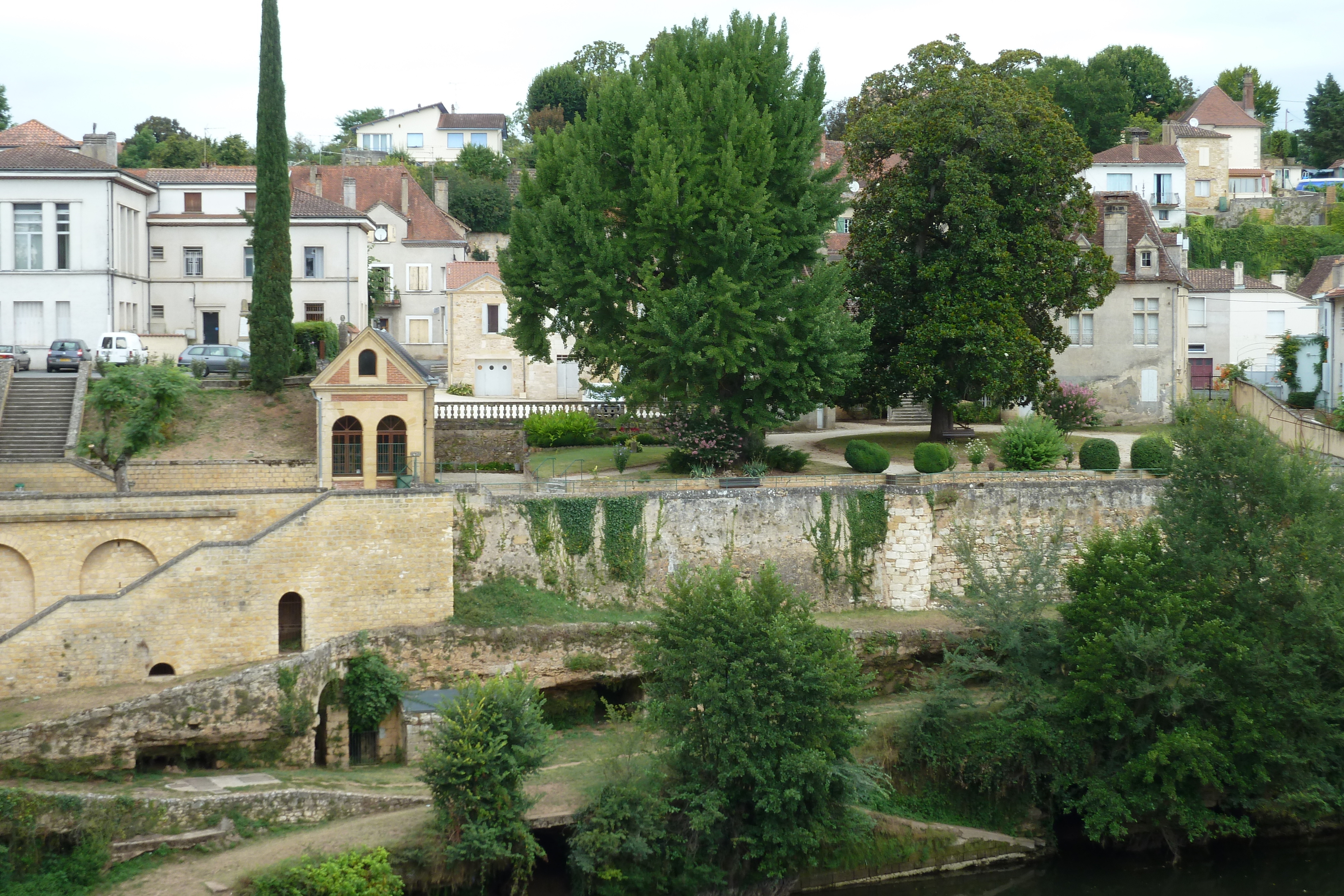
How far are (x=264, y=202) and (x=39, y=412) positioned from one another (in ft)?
26.9

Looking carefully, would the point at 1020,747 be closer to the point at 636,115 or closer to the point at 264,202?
the point at 636,115

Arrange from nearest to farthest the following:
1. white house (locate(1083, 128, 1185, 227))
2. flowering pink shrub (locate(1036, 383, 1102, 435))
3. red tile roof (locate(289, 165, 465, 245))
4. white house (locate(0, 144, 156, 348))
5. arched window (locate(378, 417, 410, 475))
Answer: arched window (locate(378, 417, 410, 475))
flowering pink shrub (locate(1036, 383, 1102, 435))
white house (locate(0, 144, 156, 348))
red tile roof (locate(289, 165, 465, 245))
white house (locate(1083, 128, 1185, 227))

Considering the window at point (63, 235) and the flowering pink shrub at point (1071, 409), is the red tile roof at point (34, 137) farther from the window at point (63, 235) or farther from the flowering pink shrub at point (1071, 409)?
the flowering pink shrub at point (1071, 409)

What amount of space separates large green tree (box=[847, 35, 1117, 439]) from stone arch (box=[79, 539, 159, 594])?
19058mm

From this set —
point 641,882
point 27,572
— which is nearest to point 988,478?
point 641,882

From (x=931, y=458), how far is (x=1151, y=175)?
3882 centimetres

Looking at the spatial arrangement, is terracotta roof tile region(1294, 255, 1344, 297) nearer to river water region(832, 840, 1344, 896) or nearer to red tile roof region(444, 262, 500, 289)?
river water region(832, 840, 1344, 896)

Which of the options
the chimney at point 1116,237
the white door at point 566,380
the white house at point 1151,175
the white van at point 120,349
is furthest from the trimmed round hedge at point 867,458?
the white house at point 1151,175

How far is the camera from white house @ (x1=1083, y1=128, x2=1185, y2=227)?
63969mm

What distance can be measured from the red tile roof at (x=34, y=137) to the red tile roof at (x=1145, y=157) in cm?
4590

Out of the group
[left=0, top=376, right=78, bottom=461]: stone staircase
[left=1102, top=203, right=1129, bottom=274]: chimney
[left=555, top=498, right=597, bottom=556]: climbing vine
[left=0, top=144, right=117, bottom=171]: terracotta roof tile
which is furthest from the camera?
[left=1102, top=203, right=1129, bottom=274]: chimney

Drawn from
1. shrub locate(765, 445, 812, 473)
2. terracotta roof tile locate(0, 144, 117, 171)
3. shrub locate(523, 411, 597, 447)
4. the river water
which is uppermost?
terracotta roof tile locate(0, 144, 117, 171)

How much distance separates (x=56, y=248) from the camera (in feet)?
134

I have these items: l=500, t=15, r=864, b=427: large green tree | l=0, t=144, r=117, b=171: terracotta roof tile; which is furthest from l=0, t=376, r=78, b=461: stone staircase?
l=500, t=15, r=864, b=427: large green tree
